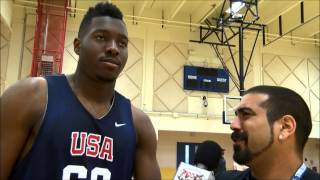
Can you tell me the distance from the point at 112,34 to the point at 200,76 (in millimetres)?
13601

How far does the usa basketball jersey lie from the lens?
1.84 m

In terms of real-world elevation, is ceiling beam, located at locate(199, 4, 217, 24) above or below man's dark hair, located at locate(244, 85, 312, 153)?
above

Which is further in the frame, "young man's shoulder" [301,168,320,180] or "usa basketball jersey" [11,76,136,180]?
"young man's shoulder" [301,168,320,180]

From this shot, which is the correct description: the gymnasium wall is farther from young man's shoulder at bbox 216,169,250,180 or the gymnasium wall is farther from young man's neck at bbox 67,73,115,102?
young man's neck at bbox 67,73,115,102

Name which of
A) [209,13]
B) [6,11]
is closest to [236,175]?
[6,11]

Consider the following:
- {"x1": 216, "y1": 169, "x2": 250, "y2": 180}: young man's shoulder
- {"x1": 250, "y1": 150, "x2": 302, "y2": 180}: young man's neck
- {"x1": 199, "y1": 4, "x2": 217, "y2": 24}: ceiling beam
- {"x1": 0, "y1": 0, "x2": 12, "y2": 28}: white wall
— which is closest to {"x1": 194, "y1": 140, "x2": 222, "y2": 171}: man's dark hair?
{"x1": 216, "y1": 169, "x2": 250, "y2": 180}: young man's shoulder

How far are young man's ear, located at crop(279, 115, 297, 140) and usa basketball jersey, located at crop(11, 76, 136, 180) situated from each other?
37.9 inches

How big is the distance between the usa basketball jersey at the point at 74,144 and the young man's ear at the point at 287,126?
3.16 feet

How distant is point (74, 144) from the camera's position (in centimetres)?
189

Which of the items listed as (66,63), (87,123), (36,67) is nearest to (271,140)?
(87,123)

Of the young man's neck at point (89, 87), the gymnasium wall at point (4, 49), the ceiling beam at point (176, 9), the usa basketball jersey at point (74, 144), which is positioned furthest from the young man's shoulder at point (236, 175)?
the gymnasium wall at point (4, 49)

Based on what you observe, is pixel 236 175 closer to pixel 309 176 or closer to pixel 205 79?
pixel 309 176

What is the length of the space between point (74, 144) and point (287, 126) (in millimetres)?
1333

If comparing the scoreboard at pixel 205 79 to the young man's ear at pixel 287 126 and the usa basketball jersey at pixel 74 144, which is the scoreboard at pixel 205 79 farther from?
the usa basketball jersey at pixel 74 144
